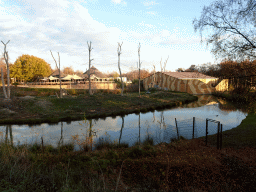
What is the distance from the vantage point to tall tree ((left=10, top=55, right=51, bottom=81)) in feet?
169

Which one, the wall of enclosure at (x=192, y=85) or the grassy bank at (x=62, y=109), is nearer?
the grassy bank at (x=62, y=109)

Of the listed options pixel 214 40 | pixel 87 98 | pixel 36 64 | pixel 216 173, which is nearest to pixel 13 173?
pixel 216 173

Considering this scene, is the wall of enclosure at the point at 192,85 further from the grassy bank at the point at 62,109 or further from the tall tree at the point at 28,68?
the tall tree at the point at 28,68

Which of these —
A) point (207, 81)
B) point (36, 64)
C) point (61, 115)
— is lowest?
point (61, 115)

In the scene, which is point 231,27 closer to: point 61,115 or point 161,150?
point 161,150

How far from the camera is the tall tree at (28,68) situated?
5156 cm

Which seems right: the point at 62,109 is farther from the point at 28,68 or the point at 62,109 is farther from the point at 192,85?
the point at 28,68

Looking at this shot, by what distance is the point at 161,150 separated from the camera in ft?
21.7

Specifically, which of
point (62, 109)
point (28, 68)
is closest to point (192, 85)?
point (62, 109)

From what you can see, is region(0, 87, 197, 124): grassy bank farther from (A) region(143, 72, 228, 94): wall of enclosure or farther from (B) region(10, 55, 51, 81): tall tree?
(B) region(10, 55, 51, 81): tall tree

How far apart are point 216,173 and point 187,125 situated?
23.8 feet


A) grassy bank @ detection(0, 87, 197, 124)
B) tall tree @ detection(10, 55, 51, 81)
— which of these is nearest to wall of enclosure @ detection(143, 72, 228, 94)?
grassy bank @ detection(0, 87, 197, 124)

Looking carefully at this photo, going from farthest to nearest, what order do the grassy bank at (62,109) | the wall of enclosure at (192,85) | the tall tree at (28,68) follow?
the tall tree at (28,68) < the wall of enclosure at (192,85) < the grassy bank at (62,109)

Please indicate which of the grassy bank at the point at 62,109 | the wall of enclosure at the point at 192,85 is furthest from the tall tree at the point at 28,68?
the wall of enclosure at the point at 192,85
